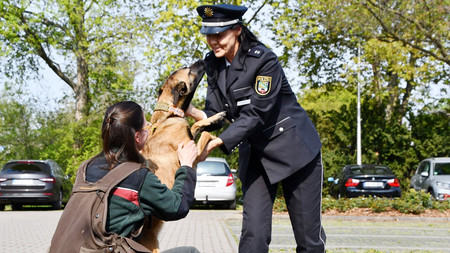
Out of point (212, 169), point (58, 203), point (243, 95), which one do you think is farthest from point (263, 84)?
point (58, 203)

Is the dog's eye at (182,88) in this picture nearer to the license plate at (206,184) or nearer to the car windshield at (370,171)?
the license plate at (206,184)

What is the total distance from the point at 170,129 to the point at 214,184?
50.8ft

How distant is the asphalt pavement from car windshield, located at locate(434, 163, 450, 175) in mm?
6608

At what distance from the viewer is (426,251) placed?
910 cm

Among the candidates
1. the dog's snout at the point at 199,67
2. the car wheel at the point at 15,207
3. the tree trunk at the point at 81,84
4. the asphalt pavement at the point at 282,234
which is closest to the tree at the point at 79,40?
the tree trunk at the point at 81,84

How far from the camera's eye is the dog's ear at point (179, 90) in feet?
16.1

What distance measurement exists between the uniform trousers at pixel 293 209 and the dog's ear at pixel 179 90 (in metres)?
0.80

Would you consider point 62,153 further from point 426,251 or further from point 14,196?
point 426,251

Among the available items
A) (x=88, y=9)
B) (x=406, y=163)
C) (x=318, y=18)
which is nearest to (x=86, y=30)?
(x=88, y=9)

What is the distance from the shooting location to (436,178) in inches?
842

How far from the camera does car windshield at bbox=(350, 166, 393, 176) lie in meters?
22.1

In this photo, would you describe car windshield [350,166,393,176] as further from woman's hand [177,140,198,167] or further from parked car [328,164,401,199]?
woman's hand [177,140,198,167]

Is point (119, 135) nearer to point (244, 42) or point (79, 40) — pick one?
point (244, 42)

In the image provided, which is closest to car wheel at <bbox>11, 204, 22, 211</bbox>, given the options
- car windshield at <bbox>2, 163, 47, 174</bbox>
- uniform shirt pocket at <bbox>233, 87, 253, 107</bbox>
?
car windshield at <bbox>2, 163, 47, 174</bbox>
